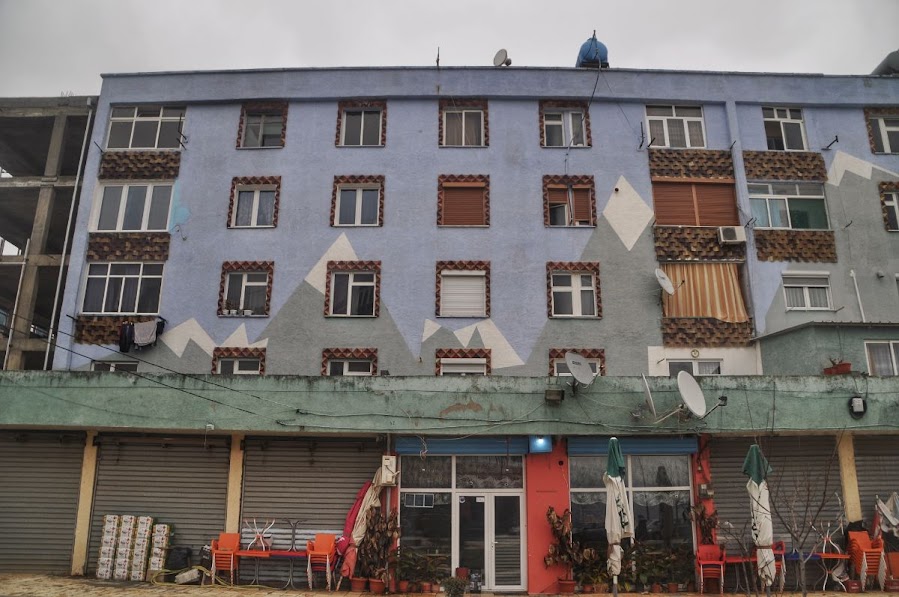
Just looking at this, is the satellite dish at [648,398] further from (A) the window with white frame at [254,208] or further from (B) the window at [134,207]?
(B) the window at [134,207]

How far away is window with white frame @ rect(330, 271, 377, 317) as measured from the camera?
2081 cm

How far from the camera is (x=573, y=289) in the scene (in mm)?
20953

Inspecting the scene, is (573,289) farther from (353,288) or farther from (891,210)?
(891,210)

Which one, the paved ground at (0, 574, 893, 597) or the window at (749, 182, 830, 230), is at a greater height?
the window at (749, 182, 830, 230)

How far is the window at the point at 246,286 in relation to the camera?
68.6 feet

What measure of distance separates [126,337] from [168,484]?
18.9 ft

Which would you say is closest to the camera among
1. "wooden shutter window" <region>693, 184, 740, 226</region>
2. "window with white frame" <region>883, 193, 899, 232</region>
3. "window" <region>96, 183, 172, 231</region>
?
"wooden shutter window" <region>693, 184, 740, 226</region>

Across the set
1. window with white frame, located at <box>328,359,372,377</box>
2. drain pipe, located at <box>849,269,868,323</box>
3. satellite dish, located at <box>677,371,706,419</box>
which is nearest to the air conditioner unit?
drain pipe, located at <box>849,269,868,323</box>

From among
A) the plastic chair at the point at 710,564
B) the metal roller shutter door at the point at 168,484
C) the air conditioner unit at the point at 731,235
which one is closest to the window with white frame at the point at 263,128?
the metal roller shutter door at the point at 168,484

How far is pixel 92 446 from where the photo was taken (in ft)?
54.2

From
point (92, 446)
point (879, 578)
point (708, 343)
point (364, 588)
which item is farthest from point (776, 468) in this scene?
point (92, 446)

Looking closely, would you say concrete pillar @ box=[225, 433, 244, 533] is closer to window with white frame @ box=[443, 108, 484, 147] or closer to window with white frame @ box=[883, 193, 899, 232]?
window with white frame @ box=[443, 108, 484, 147]

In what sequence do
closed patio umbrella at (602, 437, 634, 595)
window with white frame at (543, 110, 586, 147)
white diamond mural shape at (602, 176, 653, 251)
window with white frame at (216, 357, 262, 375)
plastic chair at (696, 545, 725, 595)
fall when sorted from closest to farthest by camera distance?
closed patio umbrella at (602, 437, 634, 595)
plastic chair at (696, 545, 725, 595)
window with white frame at (216, 357, 262, 375)
white diamond mural shape at (602, 176, 653, 251)
window with white frame at (543, 110, 586, 147)

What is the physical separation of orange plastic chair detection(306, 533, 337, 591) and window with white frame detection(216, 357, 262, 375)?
647 centimetres
